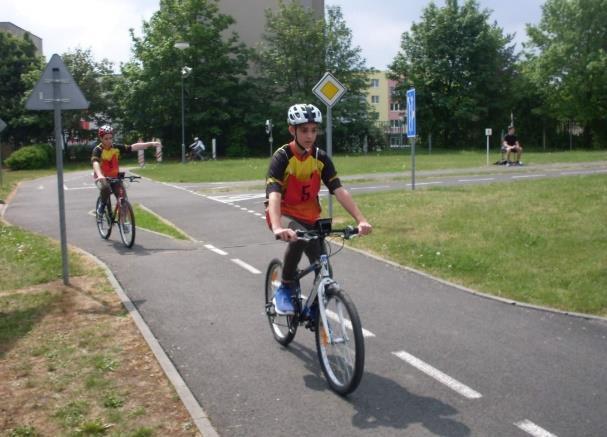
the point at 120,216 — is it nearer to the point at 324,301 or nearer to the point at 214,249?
the point at 214,249

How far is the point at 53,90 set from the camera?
A: 8.14m

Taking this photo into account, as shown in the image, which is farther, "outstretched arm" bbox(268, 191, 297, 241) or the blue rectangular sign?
the blue rectangular sign

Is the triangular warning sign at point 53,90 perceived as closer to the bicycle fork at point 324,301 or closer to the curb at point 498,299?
the bicycle fork at point 324,301

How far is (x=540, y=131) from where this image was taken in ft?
174

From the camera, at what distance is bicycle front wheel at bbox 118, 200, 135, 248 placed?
11.2 metres

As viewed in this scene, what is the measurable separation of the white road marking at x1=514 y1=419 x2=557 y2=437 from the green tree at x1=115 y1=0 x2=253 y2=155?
46.5 meters

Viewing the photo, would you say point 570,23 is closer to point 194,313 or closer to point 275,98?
point 275,98

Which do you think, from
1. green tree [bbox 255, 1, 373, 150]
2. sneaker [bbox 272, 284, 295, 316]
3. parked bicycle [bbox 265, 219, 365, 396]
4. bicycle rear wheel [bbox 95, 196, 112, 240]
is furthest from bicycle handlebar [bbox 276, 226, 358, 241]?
green tree [bbox 255, 1, 373, 150]

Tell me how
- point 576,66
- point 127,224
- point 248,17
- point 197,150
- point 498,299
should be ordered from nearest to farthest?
point 498,299, point 127,224, point 197,150, point 576,66, point 248,17

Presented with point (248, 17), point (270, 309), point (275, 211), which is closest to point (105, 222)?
point (270, 309)

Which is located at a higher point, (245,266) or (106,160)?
(106,160)

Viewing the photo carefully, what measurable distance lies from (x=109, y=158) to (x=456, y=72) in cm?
4592

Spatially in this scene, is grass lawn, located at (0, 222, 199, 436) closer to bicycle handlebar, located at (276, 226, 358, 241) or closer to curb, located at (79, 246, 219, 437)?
curb, located at (79, 246, 219, 437)

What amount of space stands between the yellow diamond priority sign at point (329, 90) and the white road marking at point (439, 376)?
23.4 ft
